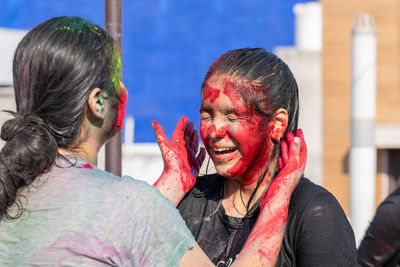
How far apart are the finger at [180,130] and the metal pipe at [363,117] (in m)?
11.6

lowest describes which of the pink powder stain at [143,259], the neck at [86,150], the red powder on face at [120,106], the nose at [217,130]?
the pink powder stain at [143,259]

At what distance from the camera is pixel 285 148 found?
7.52ft

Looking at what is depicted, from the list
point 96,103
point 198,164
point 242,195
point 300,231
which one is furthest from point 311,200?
point 96,103

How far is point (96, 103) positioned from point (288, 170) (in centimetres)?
81

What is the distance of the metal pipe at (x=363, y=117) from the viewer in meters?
13.6

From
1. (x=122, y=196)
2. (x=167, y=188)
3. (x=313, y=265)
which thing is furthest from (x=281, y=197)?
(x=122, y=196)

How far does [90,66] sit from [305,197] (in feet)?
3.24

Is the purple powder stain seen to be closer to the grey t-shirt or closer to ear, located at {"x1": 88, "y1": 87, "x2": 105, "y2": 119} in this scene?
the grey t-shirt

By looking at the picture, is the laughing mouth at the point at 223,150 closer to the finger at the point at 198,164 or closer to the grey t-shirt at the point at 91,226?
the finger at the point at 198,164

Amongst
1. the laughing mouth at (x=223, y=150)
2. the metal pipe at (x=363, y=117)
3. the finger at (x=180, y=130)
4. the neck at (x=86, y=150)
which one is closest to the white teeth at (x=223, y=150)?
the laughing mouth at (x=223, y=150)

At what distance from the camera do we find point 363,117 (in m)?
13.7

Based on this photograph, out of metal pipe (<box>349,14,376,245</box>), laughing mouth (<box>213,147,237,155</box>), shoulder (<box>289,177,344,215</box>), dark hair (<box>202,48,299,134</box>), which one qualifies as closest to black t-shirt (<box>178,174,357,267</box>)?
shoulder (<box>289,177,344,215</box>)

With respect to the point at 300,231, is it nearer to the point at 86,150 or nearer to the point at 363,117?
the point at 86,150

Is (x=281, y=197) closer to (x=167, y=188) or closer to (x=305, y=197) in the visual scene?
(x=305, y=197)
